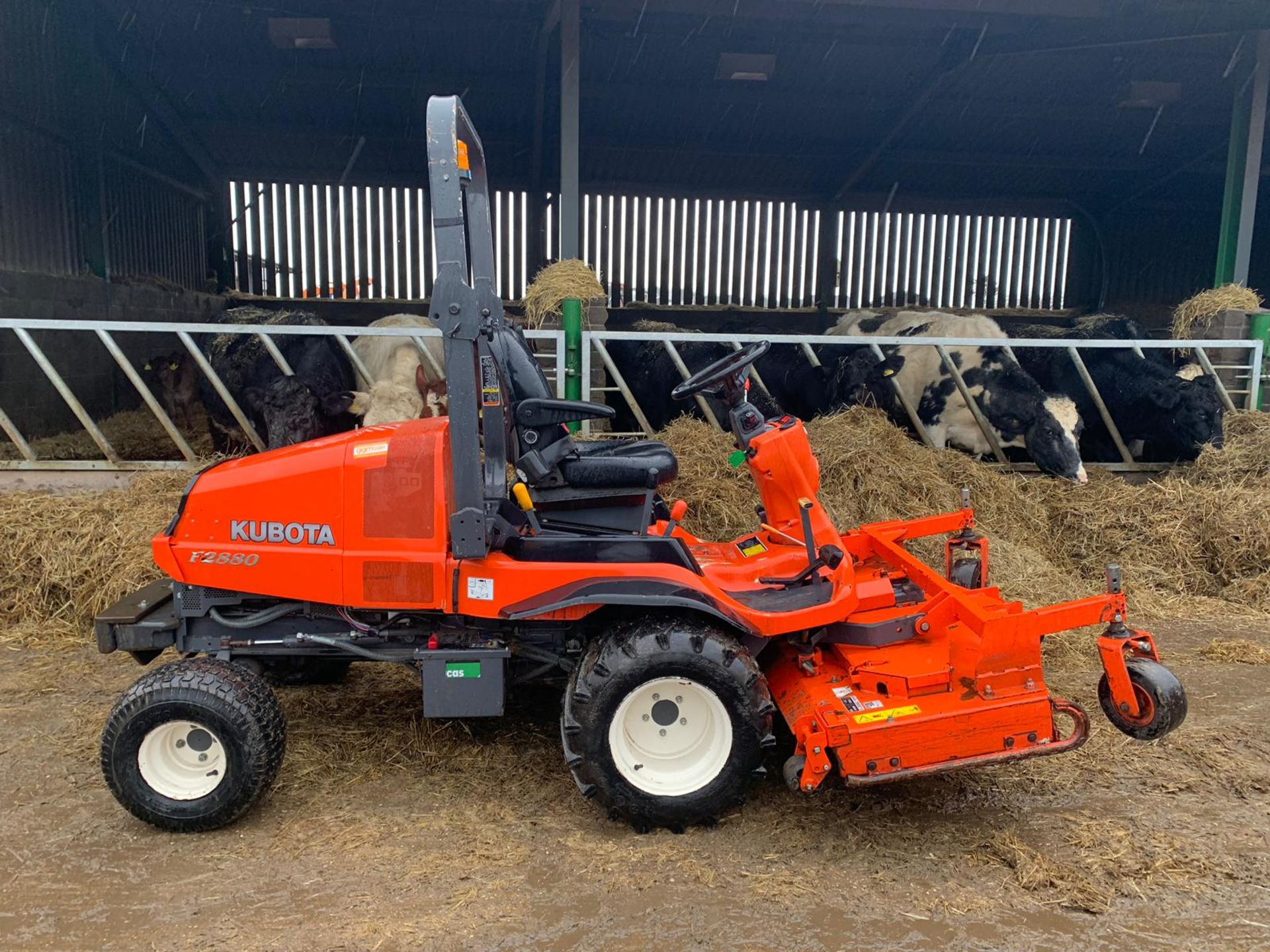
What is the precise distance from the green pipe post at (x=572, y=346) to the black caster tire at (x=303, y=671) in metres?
2.53

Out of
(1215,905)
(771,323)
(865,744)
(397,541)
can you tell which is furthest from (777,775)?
(771,323)

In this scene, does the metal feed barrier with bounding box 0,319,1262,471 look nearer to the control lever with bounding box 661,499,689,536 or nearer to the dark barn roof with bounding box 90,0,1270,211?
the control lever with bounding box 661,499,689,536

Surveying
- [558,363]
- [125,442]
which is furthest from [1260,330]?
[125,442]

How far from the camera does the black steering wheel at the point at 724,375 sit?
133 inches

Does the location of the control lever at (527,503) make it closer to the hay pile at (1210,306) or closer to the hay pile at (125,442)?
the hay pile at (125,442)

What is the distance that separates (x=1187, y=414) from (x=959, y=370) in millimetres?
1704

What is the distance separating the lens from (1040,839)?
9.35ft

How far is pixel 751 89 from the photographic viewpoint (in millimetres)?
10336

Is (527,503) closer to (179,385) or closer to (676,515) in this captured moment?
(676,515)

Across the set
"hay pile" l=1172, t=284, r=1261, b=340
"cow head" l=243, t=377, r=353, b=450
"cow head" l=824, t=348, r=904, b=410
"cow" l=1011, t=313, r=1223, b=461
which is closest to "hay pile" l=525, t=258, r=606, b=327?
"cow head" l=243, t=377, r=353, b=450

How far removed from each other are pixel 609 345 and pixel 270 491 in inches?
265

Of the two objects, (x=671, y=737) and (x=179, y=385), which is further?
(x=179, y=385)

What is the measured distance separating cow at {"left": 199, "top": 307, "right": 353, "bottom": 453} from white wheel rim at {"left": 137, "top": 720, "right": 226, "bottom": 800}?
3.34m

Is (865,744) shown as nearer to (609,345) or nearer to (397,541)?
(397,541)
